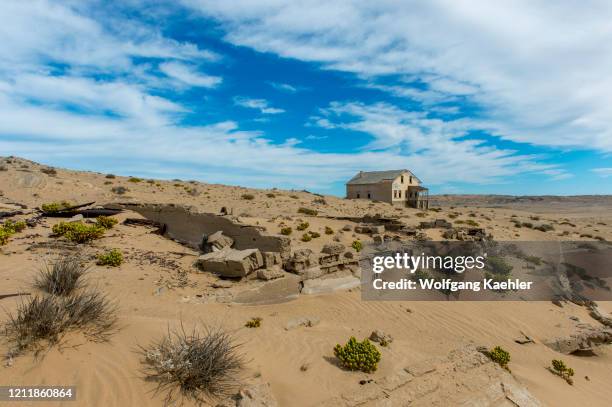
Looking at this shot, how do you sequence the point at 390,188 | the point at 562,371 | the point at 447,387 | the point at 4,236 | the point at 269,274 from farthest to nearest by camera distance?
the point at 390,188, the point at 4,236, the point at 269,274, the point at 562,371, the point at 447,387

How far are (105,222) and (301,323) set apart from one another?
1343 centimetres

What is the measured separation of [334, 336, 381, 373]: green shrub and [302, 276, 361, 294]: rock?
222 inches

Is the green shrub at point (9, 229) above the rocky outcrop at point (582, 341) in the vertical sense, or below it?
above

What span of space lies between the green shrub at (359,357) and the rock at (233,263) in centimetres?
669

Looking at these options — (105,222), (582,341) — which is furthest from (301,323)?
(105,222)

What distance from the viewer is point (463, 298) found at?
14.3m

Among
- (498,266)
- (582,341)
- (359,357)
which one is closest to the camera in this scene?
(359,357)

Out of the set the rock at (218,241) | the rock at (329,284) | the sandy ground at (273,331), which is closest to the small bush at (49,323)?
the sandy ground at (273,331)

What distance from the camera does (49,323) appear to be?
5531mm

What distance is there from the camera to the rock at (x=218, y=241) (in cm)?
1648

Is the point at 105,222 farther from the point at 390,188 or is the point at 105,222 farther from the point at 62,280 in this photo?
the point at 390,188

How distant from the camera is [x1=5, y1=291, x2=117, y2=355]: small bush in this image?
536 cm

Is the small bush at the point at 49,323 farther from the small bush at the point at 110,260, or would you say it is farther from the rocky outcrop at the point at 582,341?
the rocky outcrop at the point at 582,341

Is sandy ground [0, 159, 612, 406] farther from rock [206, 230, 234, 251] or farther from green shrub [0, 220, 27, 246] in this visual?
rock [206, 230, 234, 251]
